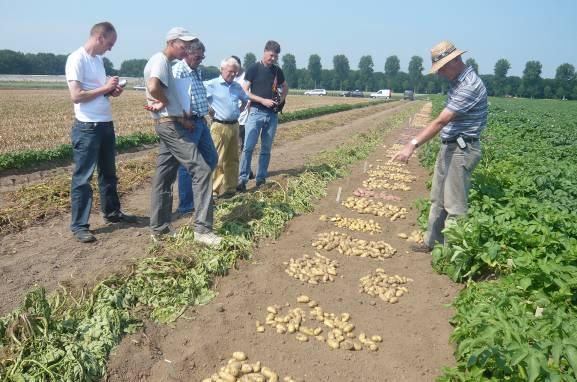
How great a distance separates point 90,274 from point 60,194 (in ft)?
8.96

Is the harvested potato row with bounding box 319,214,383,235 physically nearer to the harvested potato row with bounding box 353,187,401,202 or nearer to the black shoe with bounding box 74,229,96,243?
the harvested potato row with bounding box 353,187,401,202

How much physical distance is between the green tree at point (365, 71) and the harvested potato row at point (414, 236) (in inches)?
4768

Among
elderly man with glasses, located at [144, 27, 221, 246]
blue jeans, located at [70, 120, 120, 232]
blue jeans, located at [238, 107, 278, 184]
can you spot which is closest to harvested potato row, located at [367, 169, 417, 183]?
blue jeans, located at [238, 107, 278, 184]

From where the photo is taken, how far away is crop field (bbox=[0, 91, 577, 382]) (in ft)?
8.93

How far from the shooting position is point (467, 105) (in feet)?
13.6

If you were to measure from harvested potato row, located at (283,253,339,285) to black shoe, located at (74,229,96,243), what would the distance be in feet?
7.13

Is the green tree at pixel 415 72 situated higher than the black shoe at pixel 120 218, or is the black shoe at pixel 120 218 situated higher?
the green tree at pixel 415 72

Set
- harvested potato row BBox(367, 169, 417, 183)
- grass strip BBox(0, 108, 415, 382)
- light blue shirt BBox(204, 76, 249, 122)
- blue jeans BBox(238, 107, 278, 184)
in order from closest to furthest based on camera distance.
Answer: grass strip BBox(0, 108, 415, 382), light blue shirt BBox(204, 76, 249, 122), blue jeans BBox(238, 107, 278, 184), harvested potato row BBox(367, 169, 417, 183)

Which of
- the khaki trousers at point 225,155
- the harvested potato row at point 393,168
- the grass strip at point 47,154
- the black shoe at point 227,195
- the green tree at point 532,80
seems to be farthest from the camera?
the green tree at point 532,80

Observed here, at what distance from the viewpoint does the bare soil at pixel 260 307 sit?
9.67ft

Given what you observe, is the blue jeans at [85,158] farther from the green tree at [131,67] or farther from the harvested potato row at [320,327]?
the green tree at [131,67]

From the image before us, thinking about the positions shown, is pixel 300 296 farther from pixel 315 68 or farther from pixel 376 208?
pixel 315 68

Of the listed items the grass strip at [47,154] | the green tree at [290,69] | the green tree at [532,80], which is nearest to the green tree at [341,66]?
the green tree at [290,69]

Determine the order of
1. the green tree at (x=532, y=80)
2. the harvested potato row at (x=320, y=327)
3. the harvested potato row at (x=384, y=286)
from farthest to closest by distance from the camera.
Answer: the green tree at (x=532, y=80), the harvested potato row at (x=384, y=286), the harvested potato row at (x=320, y=327)
